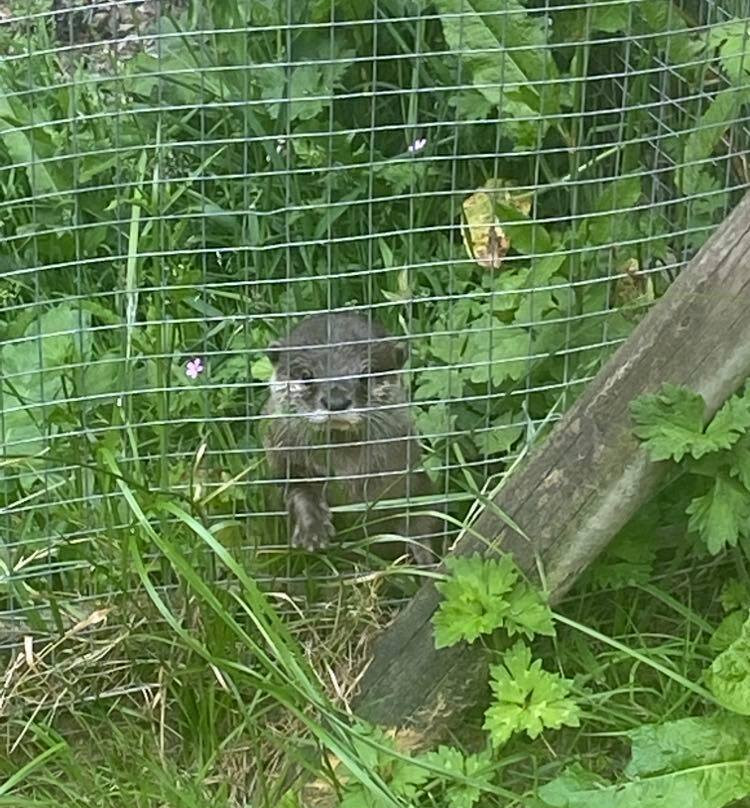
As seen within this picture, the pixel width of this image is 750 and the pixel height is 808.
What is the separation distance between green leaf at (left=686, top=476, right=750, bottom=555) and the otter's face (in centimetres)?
72

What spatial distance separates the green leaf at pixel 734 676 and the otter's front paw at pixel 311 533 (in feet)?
A: 2.75

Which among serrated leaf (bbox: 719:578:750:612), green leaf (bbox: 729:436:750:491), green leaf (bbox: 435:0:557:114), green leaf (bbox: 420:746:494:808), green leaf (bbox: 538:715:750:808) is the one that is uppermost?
green leaf (bbox: 435:0:557:114)

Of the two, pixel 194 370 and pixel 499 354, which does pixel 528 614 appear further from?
pixel 194 370

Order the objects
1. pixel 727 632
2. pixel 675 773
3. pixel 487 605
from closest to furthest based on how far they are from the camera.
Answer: pixel 675 773, pixel 487 605, pixel 727 632

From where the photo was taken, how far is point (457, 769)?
3.00 m

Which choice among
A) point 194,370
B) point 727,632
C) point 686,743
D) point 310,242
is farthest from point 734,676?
point 194,370

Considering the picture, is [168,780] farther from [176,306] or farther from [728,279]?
[728,279]

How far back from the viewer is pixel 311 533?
3.25m

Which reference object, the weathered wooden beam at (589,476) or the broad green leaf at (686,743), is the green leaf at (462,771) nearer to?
the weathered wooden beam at (589,476)

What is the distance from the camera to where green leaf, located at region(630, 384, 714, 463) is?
293 cm

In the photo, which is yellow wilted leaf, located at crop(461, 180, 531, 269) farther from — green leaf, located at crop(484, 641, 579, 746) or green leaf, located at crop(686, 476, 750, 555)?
green leaf, located at crop(484, 641, 579, 746)

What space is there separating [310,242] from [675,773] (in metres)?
1.19

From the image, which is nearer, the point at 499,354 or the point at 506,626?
the point at 506,626

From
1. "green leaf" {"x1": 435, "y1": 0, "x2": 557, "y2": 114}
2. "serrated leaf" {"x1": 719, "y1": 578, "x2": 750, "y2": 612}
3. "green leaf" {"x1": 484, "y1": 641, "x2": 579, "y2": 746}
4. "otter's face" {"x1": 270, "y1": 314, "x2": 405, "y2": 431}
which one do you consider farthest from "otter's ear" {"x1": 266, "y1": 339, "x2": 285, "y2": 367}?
"serrated leaf" {"x1": 719, "y1": 578, "x2": 750, "y2": 612}
